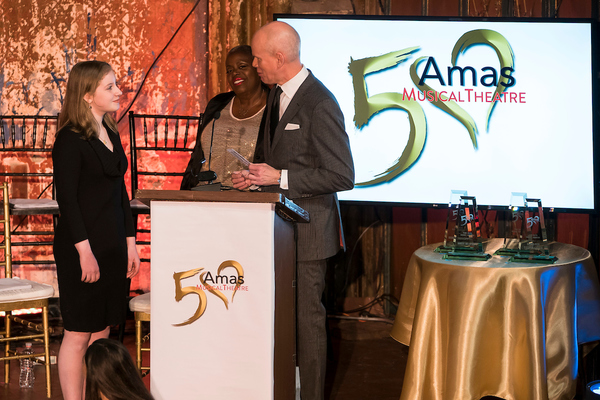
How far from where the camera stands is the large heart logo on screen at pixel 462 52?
11.6 ft

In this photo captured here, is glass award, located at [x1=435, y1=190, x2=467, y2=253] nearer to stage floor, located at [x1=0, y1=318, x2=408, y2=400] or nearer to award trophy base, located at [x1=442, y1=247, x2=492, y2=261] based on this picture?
award trophy base, located at [x1=442, y1=247, x2=492, y2=261]

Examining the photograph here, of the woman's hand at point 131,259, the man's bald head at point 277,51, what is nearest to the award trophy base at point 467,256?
the man's bald head at point 277,51

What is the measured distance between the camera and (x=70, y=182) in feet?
7.72

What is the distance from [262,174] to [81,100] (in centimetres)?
79

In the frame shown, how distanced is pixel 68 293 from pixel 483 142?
2345mm

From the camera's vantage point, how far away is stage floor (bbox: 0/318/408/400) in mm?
3109

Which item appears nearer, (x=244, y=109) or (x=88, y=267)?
(x=88, y=267)

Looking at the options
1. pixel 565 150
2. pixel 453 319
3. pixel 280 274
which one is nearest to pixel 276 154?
pixel 280 274

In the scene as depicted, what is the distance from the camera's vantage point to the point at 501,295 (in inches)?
96.3

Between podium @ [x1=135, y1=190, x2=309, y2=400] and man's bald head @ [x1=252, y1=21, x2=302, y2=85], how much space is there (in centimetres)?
77

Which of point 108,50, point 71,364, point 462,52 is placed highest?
point 108,50

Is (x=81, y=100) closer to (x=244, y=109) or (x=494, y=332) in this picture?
(x=244, y=109)

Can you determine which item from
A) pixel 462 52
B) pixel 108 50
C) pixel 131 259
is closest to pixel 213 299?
pixel 131 259

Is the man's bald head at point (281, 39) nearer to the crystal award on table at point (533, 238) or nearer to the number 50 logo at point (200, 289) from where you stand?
the number 50 logo at point (200, 289)
